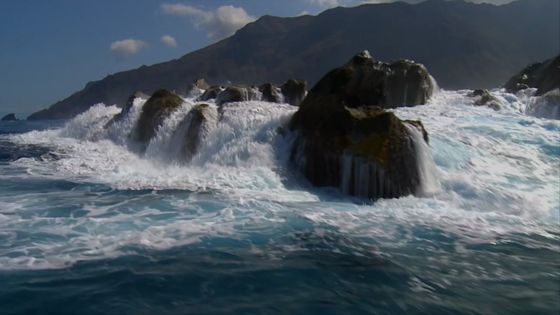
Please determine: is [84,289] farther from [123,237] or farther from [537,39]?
[537,39]

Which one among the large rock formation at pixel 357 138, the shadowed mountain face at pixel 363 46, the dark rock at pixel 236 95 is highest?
the shadowed mountain face at pixel 363 46

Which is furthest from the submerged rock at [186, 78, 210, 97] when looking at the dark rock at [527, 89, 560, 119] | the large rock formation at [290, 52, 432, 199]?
the large rock formation at [290, 52, 432, 199]

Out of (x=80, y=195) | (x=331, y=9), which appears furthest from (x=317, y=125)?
(x=331, y=9)

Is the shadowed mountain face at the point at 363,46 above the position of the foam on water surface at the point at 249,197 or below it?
above

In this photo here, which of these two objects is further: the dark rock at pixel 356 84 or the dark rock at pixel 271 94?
the dark rock at pixel 271 94

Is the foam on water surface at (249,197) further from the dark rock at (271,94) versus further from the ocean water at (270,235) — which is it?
the dark rock at (271,94)

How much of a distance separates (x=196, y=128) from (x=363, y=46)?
532ft

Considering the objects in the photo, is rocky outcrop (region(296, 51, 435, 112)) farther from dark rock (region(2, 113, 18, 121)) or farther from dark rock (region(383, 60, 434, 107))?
dark rock (region(2, 113, 18, 121))

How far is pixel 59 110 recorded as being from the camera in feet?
565

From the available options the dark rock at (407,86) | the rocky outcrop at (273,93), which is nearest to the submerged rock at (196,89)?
the rocky outcrop at (273,93)

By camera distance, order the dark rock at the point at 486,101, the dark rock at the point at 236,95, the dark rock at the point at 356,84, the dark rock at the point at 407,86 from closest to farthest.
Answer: the dark rock at the point at 356,84 < the dark rock at the point at 486,101 < the dark rock at the point at 407,86 < the dark rock at the point at 236,95

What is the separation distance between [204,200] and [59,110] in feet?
581

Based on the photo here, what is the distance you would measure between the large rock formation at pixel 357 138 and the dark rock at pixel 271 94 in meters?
22.7

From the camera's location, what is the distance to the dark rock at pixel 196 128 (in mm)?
18188
